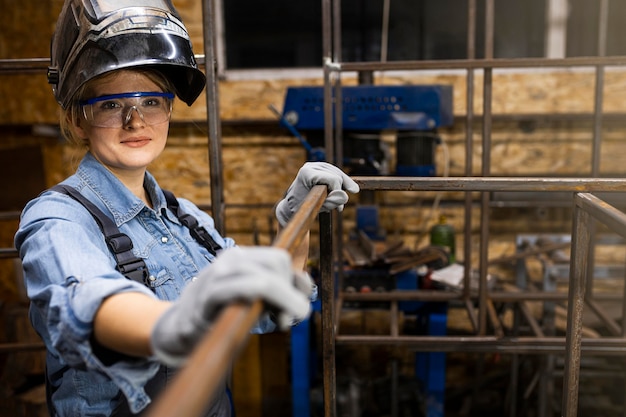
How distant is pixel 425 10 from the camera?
439cm

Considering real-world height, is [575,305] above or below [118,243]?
below

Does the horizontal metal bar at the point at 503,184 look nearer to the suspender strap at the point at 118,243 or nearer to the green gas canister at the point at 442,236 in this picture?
the suspender strap at the point at 118,243

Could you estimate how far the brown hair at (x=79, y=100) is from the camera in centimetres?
132

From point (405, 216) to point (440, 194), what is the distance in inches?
13.2

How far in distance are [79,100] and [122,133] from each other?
0.13 meters

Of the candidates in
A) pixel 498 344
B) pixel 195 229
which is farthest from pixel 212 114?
pixel 498 344

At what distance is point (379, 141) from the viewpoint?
3.45 m

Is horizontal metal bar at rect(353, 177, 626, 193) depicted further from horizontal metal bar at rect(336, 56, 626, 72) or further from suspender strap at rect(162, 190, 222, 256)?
horizontal metal bar at rect(336, 56, 626, 72)

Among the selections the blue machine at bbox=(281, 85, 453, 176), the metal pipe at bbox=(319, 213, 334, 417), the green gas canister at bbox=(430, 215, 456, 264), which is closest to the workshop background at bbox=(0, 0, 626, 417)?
the green gas canister at bbox=(430, 215, 456, 264)

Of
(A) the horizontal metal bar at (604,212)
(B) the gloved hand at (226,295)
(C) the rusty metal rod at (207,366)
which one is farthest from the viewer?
(A) the horizontal metal bar at (604,212)

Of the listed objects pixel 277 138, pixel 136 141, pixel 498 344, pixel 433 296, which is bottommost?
pixel 498 344

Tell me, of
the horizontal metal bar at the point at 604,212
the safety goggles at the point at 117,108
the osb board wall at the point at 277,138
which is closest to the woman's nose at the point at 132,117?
the safety goggles at the point at 117,108

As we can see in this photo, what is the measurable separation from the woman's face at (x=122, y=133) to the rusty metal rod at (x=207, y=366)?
0.78 metres

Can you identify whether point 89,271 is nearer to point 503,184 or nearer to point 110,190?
point 110,190
